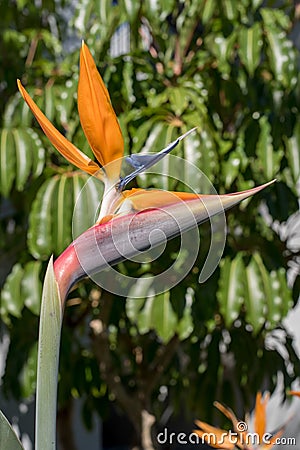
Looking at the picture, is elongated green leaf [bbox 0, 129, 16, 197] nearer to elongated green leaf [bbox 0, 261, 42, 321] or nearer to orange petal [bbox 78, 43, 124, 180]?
elongated green leaf [bbox 0, 261, 42, 321]

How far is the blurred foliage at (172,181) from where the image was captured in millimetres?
1553

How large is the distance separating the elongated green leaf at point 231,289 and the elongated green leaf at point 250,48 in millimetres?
396

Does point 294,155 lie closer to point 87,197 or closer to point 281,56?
point 281,56

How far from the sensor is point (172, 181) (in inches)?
55.0

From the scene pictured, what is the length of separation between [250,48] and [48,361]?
1.19 m

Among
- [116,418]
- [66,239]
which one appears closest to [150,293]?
[66,239]

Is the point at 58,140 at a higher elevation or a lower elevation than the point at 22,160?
higher

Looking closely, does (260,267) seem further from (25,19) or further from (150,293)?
(25,19)

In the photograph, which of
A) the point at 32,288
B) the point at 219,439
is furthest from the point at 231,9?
the point at 219,439

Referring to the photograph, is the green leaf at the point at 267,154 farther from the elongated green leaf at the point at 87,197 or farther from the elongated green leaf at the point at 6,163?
the elongated green leaf at the point at 6,163

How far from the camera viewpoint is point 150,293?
→ 4.83 ft

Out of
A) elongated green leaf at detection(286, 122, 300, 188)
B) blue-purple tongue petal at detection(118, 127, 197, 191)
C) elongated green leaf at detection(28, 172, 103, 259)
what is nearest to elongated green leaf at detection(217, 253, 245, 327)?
elongated green leaf at detection(286, 122, 300, 188)

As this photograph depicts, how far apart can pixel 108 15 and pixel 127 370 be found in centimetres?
100

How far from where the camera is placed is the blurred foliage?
61.1 inches
